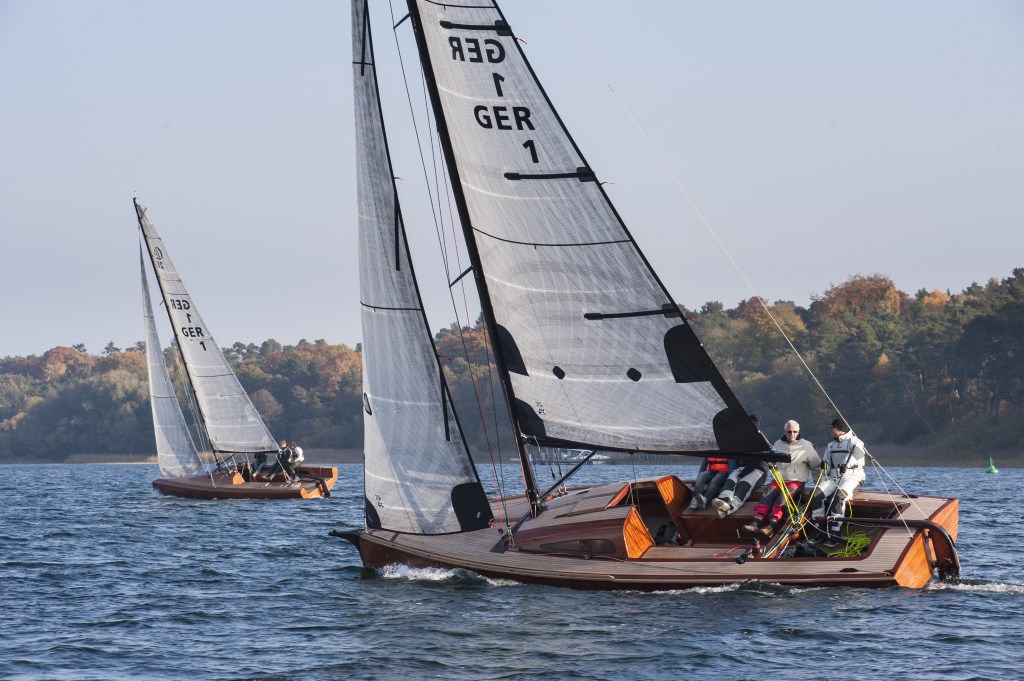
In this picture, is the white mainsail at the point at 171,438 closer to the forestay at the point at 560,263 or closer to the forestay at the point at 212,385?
the forestay at the point at 212,385

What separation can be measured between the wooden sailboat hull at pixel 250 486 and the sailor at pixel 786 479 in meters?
23.3

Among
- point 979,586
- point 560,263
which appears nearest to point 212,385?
point 560,263

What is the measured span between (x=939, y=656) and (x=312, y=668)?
21.2 ft

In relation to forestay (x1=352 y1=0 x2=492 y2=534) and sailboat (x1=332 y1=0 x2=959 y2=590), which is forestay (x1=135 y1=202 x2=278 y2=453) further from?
sailboat (x1=332 y1=0 x2=959 y2=590)

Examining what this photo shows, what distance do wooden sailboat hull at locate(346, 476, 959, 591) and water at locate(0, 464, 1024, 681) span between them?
27 centimetres

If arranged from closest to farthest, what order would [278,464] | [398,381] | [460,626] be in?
[460,626], [398,381], [278,464]

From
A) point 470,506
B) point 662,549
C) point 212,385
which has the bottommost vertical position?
point 662,549

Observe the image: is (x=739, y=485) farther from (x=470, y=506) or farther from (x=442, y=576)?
(x=442, y=576)

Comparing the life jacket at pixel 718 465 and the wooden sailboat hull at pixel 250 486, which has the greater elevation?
the life jacket at pixel 718 465

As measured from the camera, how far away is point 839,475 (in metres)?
16.2

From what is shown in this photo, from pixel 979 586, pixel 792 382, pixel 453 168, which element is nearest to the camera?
pixel 453 168

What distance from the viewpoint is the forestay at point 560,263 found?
51.3ft

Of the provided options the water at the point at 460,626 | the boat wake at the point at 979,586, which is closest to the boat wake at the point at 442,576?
the water at the point at 460,626

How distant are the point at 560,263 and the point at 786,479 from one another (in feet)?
14.1
